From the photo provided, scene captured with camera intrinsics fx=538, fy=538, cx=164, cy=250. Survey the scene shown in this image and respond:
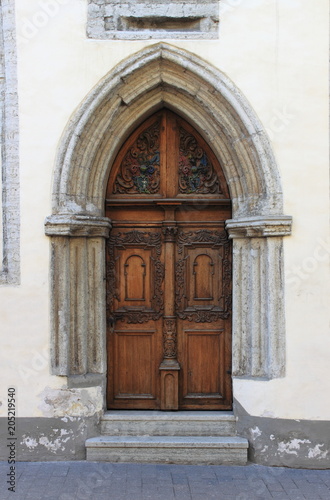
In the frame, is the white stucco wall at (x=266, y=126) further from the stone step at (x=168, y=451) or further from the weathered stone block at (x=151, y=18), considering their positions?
the stone step at (x=168, y=451)

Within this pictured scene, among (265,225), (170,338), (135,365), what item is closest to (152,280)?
(170,338)

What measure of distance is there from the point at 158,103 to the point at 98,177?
3.13ft

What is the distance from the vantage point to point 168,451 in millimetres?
5090

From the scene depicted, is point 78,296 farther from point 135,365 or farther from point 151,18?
point 151,18

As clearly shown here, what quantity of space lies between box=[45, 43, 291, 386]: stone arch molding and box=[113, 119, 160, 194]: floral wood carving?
214 mm

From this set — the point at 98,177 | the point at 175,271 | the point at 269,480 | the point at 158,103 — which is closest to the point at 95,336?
the point at 175,271

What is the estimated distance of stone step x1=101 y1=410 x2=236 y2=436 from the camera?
5.26 meters

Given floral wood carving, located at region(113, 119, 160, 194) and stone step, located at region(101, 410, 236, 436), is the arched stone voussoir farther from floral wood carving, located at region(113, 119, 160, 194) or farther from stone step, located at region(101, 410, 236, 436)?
stone step, located at region(101, 410, 236, 436)

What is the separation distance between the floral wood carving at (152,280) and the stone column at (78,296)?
15cm

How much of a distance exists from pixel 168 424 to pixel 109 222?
2.09m

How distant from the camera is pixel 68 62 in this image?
16.7 ft

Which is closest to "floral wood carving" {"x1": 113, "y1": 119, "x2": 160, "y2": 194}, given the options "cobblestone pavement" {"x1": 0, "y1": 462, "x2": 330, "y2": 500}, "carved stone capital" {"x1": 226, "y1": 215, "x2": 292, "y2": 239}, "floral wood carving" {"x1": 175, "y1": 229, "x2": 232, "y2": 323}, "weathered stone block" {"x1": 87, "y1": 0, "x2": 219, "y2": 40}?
"floral wood carving" {"x1": 175, "y1": 229, "x2": 232, "y2": 323}

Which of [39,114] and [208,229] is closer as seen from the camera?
[39,114]

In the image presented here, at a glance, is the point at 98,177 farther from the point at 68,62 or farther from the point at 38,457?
the point at 38,457
